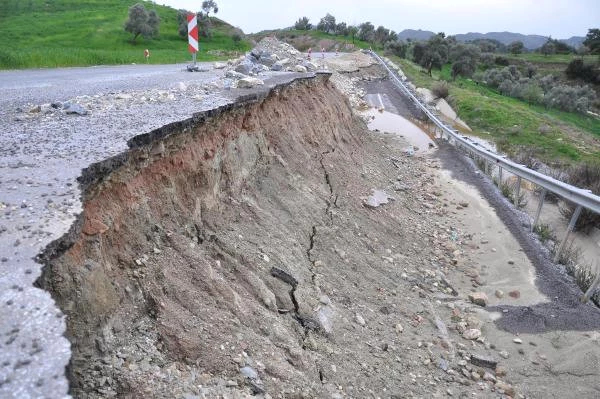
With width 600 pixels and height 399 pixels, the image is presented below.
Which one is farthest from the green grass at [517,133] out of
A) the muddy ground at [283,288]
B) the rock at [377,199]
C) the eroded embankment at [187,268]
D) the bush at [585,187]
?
the eroded embankment at [187,268]

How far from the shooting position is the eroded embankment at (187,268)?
280 cm

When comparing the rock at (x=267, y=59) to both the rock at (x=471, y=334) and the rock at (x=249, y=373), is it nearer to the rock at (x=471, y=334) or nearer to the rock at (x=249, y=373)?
the rock at (x=471, y=334)

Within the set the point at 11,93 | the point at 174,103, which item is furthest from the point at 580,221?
the point at 11,93

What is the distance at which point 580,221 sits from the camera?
34.0 ft

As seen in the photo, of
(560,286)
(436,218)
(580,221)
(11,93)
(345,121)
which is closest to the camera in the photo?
(560,286)

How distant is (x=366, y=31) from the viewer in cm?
6812

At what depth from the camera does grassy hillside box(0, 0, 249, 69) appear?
93.8ft

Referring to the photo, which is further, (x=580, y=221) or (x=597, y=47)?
(x=597, y=47)

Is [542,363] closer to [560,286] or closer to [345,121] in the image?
[560,286]

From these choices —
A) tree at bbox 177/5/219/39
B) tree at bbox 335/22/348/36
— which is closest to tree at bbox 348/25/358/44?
tree at bbox 335/22/348/36

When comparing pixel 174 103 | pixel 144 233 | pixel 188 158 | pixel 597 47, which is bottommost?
Result: pixel 144 233

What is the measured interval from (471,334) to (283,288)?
2.49 m

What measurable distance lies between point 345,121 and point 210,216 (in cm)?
832

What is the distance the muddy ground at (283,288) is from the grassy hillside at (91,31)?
14.7 metres
